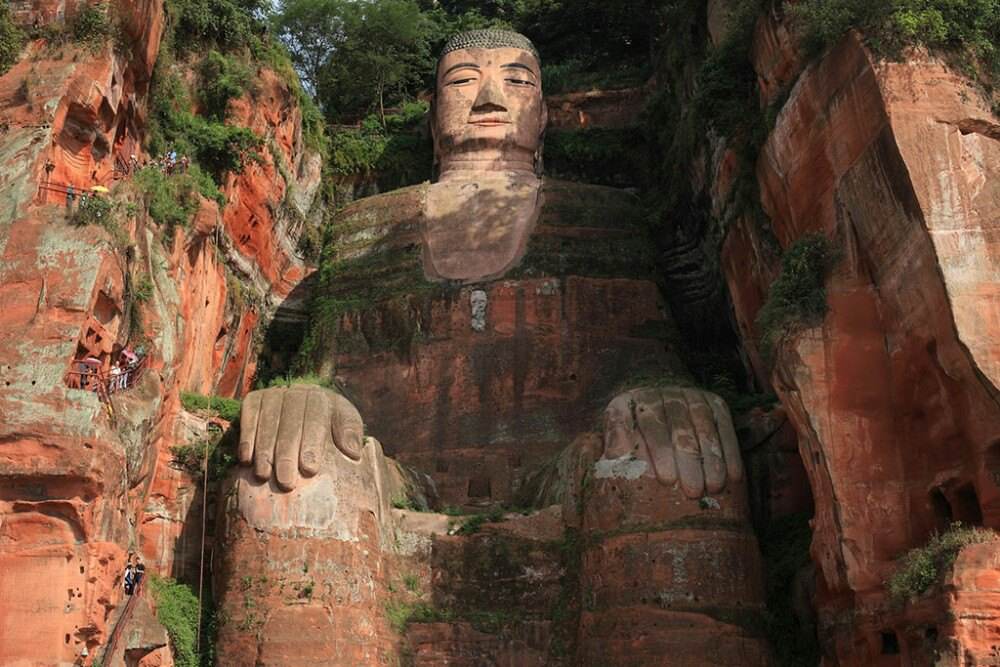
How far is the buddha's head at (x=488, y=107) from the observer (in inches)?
1068

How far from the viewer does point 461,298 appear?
80.1ft

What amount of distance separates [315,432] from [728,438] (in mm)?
5079

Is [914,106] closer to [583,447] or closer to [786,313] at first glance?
[786,313]

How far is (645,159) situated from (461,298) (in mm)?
6115

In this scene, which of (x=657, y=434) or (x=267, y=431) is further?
(x=657, y=434)

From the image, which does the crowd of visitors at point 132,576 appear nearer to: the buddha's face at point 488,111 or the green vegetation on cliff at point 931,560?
the green vegetation on cliff at point 931,560

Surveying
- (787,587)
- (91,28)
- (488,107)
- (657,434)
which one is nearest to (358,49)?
(488,107)

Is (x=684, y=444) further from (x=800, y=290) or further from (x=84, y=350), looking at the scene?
(x=84, y=350)

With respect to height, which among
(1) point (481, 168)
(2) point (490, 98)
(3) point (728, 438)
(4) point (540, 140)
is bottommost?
(3) point (728, 438)

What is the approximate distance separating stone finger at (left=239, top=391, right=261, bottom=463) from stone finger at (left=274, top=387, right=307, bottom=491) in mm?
310

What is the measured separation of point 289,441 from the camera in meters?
19.5

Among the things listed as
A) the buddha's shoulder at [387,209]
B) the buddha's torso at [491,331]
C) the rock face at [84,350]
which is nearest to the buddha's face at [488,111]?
the buddha's shoulder at [387,209]

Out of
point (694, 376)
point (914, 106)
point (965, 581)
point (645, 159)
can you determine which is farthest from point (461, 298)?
point (965, 581)

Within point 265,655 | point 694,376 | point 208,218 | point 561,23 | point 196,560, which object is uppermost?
point 561,23
